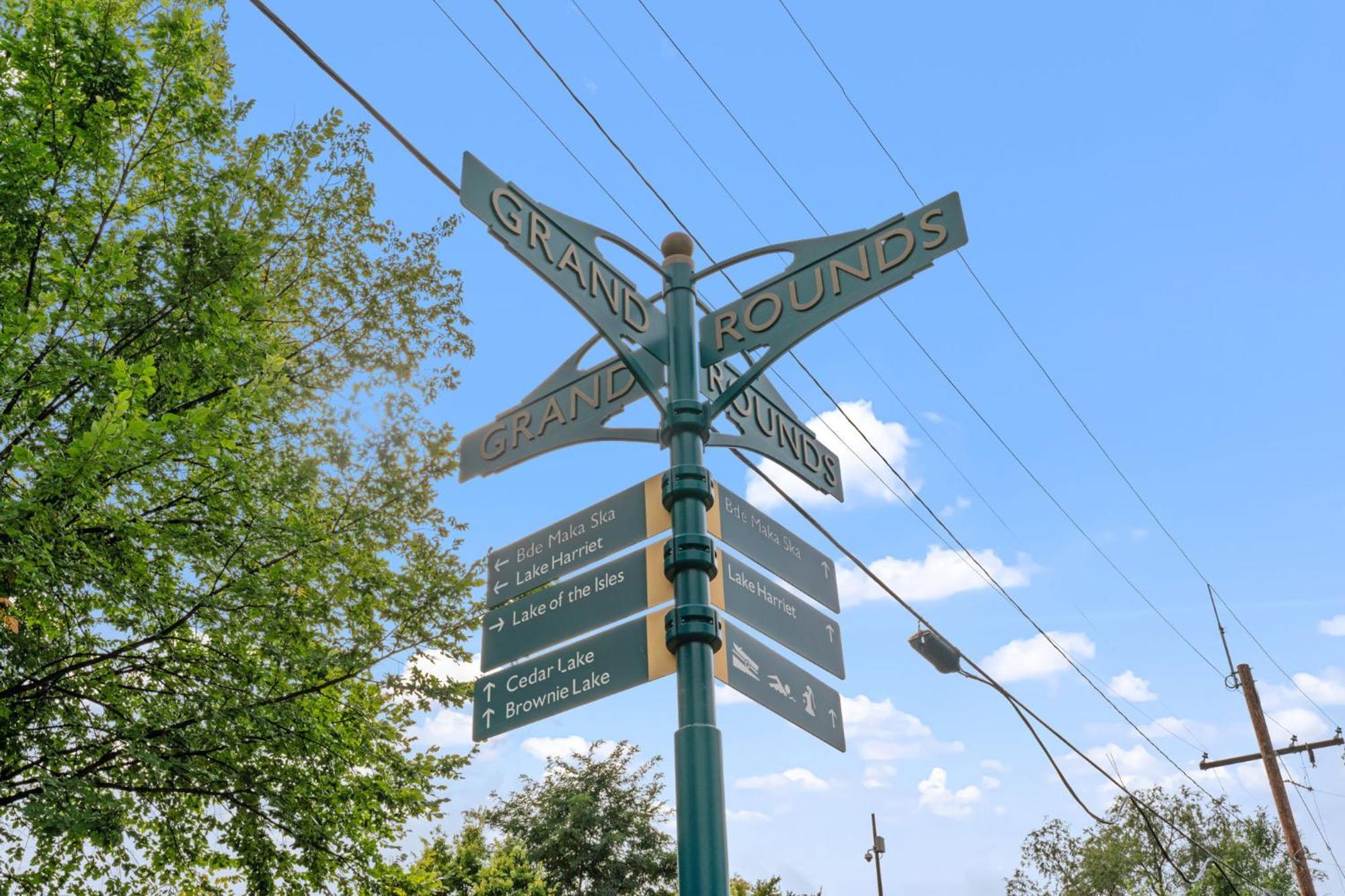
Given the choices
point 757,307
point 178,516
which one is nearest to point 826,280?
point 757,307

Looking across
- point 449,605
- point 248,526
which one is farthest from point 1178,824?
point 248,526

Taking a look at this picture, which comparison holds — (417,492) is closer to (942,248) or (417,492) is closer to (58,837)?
(58,837)

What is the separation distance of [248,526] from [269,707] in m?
1.61

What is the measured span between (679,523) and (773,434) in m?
1.31

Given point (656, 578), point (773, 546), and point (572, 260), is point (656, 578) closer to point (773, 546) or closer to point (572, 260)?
point (773, 546)

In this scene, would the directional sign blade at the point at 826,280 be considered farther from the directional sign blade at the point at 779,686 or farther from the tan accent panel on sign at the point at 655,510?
the directional sign blade at the point at 779,686

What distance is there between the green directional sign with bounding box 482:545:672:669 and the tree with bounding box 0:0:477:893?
132 inches

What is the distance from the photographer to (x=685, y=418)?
4859mm

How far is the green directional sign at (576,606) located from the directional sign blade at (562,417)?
804 mm

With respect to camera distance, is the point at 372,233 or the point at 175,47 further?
the point at 372,233

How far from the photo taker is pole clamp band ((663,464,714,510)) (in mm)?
4574

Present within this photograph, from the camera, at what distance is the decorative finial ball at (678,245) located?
18.0 ft

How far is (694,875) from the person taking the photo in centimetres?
373

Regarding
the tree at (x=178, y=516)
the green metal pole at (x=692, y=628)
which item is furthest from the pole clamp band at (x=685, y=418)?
the tree at (x=178, y=516)
